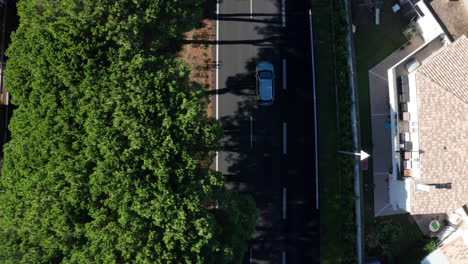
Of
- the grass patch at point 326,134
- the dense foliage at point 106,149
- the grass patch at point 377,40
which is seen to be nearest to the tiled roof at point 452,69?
the grass patch at point 377,40

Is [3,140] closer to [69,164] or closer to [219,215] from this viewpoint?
[69,164]

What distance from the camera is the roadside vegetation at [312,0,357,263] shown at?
3238 centimetres

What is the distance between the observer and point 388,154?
113 feet

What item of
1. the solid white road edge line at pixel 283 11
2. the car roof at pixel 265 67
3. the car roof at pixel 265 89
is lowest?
the car roof at pixel 265 89

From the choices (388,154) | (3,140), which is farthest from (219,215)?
(3,140)

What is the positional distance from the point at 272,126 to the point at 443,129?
1611 centimetres

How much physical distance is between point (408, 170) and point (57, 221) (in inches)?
1216

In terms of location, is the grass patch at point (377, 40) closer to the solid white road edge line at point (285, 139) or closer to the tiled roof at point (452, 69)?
the tiled roof at point (452, 69)

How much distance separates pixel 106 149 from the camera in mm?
22266

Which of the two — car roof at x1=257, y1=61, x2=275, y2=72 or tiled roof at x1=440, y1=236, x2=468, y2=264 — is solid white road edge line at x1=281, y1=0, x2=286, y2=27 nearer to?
car roof at x1=257, y1=61, x2=275, y2=72

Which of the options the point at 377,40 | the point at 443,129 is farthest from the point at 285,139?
the point at 377,40

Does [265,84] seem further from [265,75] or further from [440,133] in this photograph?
[440,133]

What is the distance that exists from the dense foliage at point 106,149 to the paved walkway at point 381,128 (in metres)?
17.4

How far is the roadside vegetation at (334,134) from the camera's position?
106 feet
